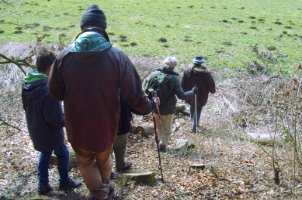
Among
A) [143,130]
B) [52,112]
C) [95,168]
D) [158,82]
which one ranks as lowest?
[143,130]

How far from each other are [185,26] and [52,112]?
1823cm

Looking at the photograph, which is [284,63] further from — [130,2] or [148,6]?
[130,2]

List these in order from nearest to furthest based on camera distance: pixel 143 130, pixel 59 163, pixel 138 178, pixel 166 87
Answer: pixel 59 163
pixel 138 178
pixel 166 87
pixel 143 130

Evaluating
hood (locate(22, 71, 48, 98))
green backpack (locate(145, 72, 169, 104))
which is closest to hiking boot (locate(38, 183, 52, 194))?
hood (locate(22, 71, 48, 98))

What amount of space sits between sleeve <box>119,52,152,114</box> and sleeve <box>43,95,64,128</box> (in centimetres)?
96

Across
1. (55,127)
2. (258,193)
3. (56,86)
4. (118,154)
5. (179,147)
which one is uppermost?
(56,86)

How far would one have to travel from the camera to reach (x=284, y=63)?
555 inches

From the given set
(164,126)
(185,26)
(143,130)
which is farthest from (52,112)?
(185,26)

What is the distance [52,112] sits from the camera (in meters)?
3.57

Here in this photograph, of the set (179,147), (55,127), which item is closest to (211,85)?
(179,147)

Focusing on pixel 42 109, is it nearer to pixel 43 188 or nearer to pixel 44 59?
pixel 44 59

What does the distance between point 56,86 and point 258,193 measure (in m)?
3.11

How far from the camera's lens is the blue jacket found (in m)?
3.57

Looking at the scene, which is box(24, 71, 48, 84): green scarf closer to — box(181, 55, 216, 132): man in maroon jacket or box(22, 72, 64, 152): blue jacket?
box(22, 72, 64, 152): blue jacket
